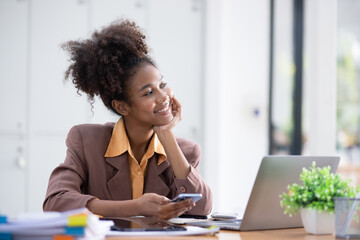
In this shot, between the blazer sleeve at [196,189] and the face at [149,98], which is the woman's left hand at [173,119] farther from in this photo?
the blazer sleeve at [196,189]

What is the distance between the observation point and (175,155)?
2057mm

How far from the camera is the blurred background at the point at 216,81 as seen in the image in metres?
3.83

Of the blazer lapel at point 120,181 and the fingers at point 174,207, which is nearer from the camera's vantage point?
the fingers at point 174,207

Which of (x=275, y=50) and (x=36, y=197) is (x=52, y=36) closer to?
(x=36, y=197)

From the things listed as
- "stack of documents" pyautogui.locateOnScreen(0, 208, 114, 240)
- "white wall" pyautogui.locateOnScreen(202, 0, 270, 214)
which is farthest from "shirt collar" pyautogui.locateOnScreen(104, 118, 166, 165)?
"white wall" pyautogui.locateOnScreen(202, 0, 270, 214)

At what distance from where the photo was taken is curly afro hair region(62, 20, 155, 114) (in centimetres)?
213

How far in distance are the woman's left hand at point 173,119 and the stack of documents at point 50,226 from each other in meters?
0.95

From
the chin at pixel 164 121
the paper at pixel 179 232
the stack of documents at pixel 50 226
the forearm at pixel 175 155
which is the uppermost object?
the chin at pixel 164 121

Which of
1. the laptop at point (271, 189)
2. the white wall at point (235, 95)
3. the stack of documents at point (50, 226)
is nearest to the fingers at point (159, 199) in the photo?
the laptop at point (271, 189)

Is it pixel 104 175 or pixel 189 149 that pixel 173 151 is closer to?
pixel 189 149

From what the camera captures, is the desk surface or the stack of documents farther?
the desk surface

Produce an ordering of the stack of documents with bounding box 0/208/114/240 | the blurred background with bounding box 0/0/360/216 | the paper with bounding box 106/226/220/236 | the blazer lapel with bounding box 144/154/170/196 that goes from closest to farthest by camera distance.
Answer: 1. the stack of documents with bounding box 0/208/114/240
2. the paper with bounding box 106/226/220/236
3. the blazer lapel with bounding box 144/154/170/196
4. the blurred background with bounding box 0/0/360/216

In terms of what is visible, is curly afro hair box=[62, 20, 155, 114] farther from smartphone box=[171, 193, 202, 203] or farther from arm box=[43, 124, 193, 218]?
smartphone box=[171, 193, 202, 203]

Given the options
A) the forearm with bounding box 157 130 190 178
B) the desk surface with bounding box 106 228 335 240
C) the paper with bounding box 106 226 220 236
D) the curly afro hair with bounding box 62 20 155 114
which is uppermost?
the curly afro hair with bounding box 62 20 155 114
